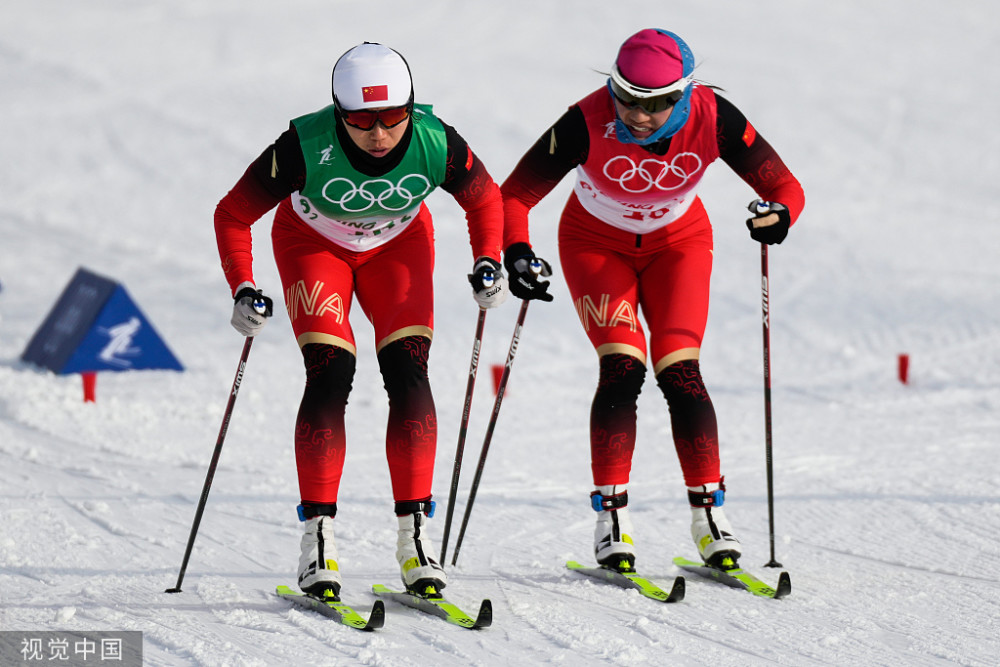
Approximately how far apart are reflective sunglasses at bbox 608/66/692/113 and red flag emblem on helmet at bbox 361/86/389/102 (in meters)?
0.83

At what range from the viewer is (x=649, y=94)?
13.4ft

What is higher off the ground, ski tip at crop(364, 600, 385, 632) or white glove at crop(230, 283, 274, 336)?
white glove at crop(230, 283, 274, 336)

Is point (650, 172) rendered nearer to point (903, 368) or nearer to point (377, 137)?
point (377, 137)

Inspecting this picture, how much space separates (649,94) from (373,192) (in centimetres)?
98

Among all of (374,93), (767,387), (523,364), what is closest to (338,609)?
(374,93)

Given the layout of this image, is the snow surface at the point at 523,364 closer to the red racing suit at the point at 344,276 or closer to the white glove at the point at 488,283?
the red racing suit at the point at 344,276

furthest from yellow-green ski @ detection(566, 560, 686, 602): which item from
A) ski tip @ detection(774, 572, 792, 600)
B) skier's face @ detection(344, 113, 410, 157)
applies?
skier's face @ detection(344, 113, 410, 157)

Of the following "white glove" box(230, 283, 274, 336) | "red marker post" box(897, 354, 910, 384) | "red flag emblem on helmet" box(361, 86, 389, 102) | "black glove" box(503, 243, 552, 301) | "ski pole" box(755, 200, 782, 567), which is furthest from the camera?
"red marker post" box(897, 354, 910, 384)

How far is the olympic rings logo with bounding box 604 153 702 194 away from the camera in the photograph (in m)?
4.33

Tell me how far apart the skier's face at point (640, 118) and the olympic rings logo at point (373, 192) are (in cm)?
71

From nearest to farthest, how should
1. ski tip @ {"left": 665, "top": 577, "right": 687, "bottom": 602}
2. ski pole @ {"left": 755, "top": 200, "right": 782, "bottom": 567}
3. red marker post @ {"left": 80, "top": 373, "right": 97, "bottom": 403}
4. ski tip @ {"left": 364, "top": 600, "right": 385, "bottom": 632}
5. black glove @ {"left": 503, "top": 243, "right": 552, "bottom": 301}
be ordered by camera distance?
ski tip @ {"left": 364, "top": 600, "right": 385, "bottom": 632}, ski tip @ {"left": 665, "top": 577, "right": 687, "bottom": 602}, black glove @ {"left": 503, "top": 243, "right": 552, "bottom": 301}, ski pole @ {"left": 755, "top": 200, "right": 782, "bottom": 567}, red marker post @ {"left": 80, "top": 373, "right": 97, "bottom": 403}

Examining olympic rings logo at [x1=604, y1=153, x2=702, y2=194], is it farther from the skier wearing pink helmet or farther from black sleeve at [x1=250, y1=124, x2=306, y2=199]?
black sleeve at [x1=250, y1=124, x2=306, y2=199]

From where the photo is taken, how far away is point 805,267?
512 inches

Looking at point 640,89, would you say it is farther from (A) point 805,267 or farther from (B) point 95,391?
(A) point 805,267
